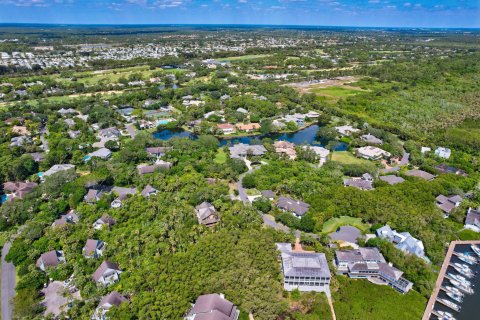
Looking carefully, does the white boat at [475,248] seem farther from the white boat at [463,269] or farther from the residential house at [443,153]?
the residential house at [443,153]

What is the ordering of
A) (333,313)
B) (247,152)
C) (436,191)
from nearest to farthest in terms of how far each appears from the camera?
(333,313) → (436,191) → (247,152)

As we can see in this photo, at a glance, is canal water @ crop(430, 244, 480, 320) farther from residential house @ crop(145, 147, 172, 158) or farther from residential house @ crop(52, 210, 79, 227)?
residential house @ crop(145, 147, 172, 158)

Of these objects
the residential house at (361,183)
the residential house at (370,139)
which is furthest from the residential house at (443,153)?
the residential house at (361,183)

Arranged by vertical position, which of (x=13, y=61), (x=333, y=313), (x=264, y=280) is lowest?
(x=333, y=313)

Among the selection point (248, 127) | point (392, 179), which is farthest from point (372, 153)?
point (248, 127)

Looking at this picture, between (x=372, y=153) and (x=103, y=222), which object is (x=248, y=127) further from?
(x=103, y=222)

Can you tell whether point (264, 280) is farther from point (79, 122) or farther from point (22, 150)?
point (79, 122)

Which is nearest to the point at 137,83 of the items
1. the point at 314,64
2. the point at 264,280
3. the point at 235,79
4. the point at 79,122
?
the point at 235,79
